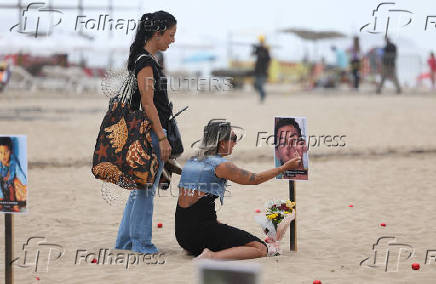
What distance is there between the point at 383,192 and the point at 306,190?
0.95 metres

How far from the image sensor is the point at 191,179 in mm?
6055

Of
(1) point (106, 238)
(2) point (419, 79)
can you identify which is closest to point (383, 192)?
(1) point (106, 238)

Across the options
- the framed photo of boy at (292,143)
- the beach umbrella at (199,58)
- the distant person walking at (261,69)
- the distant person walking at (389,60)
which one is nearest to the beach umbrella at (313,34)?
the beach umbrella at (199,58)

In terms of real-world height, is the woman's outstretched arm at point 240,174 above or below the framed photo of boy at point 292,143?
below

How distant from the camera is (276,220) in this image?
629 centimetres

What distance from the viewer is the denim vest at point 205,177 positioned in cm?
604

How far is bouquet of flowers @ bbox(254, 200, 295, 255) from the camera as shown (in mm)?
6246

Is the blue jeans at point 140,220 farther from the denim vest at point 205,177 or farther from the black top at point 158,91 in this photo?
the black top at point 158,91

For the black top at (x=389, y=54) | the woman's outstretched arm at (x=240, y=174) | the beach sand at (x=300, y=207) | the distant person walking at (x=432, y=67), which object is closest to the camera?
the beach sand at (x=300, y=207)

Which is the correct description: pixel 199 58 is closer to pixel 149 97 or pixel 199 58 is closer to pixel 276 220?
pixel 276 220

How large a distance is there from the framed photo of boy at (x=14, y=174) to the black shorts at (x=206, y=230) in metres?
1.52

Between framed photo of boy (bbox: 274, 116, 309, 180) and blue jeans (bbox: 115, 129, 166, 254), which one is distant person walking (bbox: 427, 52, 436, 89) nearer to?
framed photo of boy (bbox: 274, 116, 309, 180)

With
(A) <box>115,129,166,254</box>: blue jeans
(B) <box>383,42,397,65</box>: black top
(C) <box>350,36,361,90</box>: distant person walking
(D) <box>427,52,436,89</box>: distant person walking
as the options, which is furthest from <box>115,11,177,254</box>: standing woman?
(D) <box>427,52,436,89</box>: distant person walking

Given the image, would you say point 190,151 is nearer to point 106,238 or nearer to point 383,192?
point 383,192
